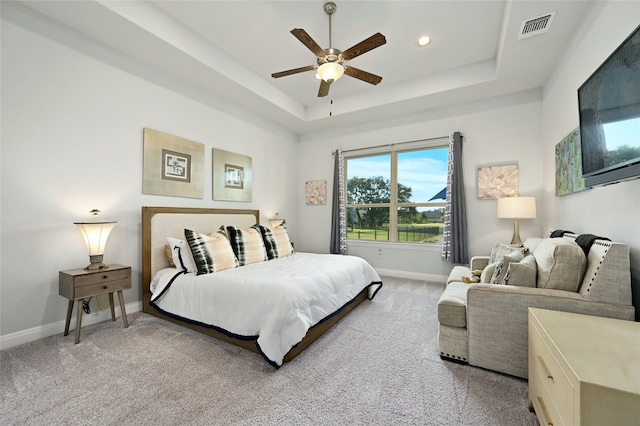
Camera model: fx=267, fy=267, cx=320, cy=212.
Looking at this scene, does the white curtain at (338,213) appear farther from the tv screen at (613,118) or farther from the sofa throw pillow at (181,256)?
the tv screen at (613,118)

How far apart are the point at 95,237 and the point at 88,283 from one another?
0.42 meters

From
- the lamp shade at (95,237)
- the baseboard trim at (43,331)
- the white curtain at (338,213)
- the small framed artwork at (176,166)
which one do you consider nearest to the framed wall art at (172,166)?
the small framed artwork at (176,166)

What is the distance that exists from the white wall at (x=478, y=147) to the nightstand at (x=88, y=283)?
364 cm

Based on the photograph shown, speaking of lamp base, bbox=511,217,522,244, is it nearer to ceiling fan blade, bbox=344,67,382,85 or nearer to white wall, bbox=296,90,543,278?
white wall, bbox=296,90,543,278

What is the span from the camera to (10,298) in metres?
2.23

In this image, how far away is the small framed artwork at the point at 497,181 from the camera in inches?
150

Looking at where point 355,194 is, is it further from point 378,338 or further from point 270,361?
point 270,361

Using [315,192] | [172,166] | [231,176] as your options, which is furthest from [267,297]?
[315,192]

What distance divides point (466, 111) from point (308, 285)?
3723 mm

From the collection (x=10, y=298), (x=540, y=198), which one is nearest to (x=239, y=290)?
(x=10, y=298)

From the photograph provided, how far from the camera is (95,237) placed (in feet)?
8.16

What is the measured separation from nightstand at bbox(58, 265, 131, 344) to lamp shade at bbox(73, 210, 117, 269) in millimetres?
108

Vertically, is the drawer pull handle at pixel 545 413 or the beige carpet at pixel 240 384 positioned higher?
the drawer pull handle at pixel 545 413

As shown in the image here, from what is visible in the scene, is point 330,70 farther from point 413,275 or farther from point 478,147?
point 413,275
